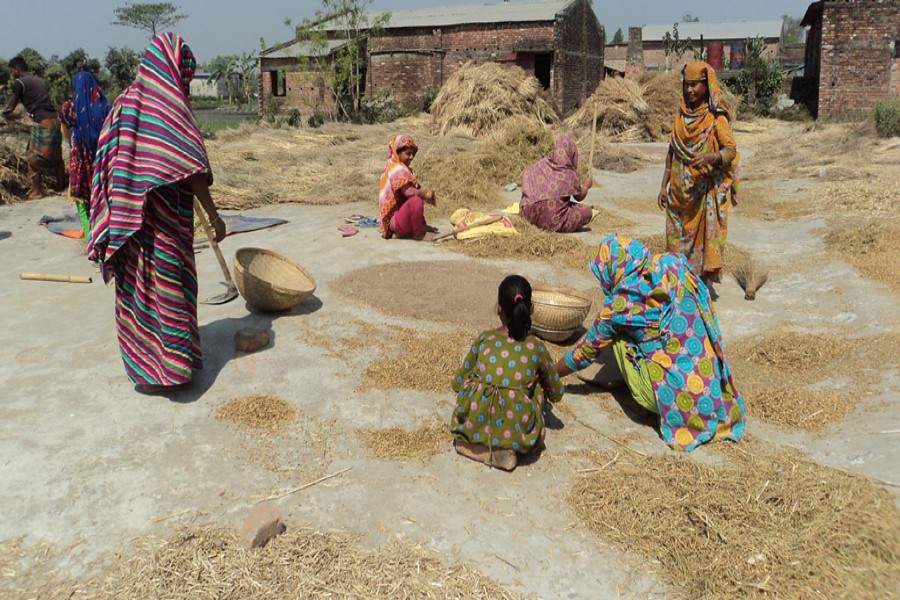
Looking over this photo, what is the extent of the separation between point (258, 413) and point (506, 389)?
50.1 inches

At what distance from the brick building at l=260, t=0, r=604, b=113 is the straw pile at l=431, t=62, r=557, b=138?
6.90 metres

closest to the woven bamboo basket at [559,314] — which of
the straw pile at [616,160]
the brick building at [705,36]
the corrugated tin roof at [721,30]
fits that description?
the straw pile at [616,160]

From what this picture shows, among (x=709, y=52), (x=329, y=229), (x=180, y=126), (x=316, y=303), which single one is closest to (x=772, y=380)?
(x=316, y=303)

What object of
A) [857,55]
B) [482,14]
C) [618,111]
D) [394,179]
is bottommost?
[394,179]

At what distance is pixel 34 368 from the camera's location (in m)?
3.75

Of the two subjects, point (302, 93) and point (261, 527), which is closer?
point (261, 527)

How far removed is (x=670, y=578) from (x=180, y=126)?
2.85 m

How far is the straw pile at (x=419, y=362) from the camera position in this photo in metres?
3.64

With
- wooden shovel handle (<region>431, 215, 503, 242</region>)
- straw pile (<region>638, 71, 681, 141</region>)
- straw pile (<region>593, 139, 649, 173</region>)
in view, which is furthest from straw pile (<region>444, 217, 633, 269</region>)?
straw pile (<region>638, 71, 681, 141</region>)

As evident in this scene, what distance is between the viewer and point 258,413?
130 inches

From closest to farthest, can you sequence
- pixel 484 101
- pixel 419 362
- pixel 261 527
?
pixel 261 527 → pixel 419 362 → pixel 484 101

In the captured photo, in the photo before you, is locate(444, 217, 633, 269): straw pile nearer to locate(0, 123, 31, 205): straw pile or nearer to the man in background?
the man in background

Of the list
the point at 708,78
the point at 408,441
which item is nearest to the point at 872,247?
the point at 708,78

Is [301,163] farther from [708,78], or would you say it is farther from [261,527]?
[261,527]
